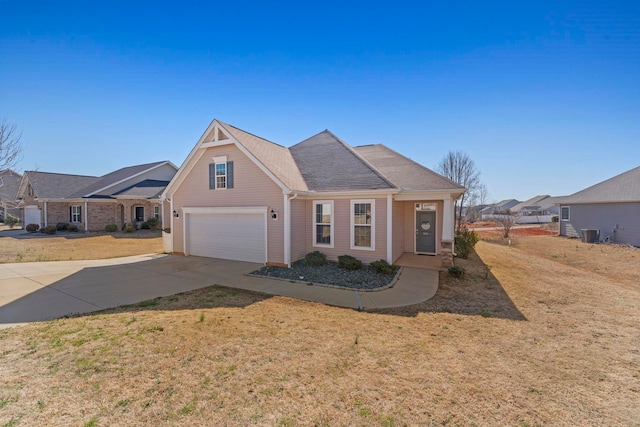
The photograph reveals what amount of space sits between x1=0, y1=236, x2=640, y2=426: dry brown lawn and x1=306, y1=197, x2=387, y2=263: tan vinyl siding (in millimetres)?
3864

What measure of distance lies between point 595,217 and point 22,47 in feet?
121

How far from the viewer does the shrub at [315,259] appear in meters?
10.9

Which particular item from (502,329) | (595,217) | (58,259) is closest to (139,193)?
(58,259)

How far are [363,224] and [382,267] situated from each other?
6.71 feet

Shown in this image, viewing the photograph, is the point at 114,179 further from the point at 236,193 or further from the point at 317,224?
the point at 317,224

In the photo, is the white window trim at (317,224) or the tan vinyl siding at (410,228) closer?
the white window trim at (317,224)

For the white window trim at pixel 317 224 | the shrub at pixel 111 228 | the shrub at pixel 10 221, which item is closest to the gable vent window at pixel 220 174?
the white window trim at pixel 317 224

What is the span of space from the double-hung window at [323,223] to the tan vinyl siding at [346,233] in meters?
0.15

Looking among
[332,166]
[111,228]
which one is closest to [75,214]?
[111,228]

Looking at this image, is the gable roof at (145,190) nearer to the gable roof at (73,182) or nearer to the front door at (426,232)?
the gable roof at (73,182)

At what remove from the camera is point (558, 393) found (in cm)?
352

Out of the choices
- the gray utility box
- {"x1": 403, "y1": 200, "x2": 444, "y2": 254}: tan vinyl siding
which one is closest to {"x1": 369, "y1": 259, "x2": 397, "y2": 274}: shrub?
{"x1": 403, "y1": 200, "x2": 444, "y2": 254}: tan vinyl siding

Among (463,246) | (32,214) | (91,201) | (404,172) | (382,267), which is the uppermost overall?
A: (404,172)

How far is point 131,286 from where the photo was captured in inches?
328
